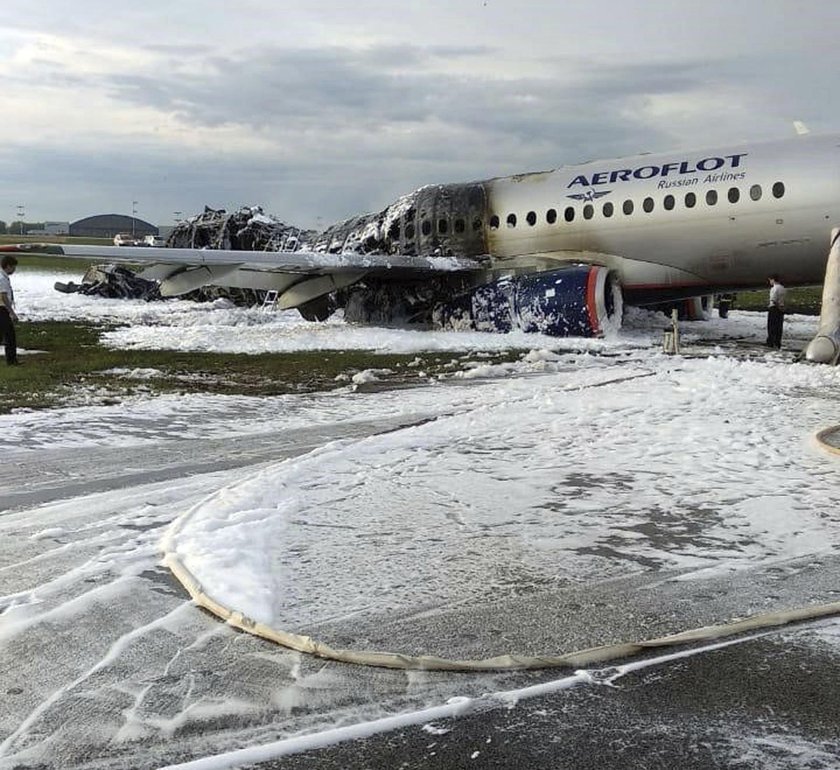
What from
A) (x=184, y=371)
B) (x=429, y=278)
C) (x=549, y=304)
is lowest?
(x=184, y=371)

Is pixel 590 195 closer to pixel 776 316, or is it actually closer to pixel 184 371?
pixel 776 316

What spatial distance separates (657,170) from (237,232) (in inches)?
530

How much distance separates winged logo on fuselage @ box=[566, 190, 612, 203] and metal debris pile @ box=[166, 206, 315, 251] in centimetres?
905

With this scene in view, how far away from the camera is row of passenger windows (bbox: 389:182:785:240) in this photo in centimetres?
1530

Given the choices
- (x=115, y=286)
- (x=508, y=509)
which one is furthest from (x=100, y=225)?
(x=508, y=509)

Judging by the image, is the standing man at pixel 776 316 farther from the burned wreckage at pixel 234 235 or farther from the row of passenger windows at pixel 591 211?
the burned wreckage at pixel 234 235

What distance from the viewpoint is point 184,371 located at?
12375 mm

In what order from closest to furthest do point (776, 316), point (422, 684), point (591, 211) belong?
point (422, 684), point (776, 316), point (591, 211)

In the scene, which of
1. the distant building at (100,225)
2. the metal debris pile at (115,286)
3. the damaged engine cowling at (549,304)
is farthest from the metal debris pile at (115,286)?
the distant building at (100,225)

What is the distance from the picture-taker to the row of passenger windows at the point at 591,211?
15297 millimetres

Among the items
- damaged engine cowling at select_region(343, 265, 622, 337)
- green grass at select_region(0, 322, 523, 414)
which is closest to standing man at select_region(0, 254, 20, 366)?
green grass at select_region(0, 322, 523, 414)

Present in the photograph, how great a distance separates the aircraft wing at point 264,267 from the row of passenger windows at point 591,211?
711mm

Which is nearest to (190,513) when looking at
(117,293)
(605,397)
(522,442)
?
(522,442)

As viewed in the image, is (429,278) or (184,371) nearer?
(184,371)
